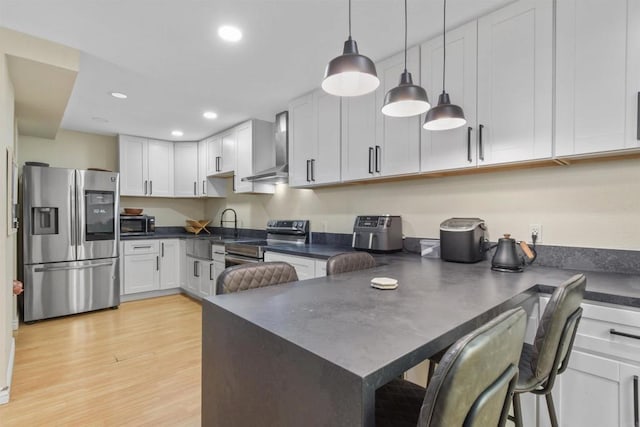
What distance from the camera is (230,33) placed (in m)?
2.11

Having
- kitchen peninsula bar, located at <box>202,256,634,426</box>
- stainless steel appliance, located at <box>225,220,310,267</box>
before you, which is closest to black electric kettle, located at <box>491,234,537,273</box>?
kitchen peninsula bar, located at <box>202,256,634,426</box>

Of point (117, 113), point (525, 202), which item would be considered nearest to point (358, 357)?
point (525, 202)

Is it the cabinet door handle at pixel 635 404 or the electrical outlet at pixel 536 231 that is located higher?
the electrical outlet at pixel 536 231

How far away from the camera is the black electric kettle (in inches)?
69.0

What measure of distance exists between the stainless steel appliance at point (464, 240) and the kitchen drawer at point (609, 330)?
2.31ft

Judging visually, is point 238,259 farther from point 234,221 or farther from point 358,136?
point 358,136

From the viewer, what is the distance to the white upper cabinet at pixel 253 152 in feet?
12.9

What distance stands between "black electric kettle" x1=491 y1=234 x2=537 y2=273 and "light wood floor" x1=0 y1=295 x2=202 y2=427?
6.52 ft

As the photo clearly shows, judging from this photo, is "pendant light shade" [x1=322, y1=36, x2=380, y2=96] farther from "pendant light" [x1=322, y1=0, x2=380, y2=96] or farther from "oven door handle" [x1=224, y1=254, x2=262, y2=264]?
"oven door handle" [x1=224, y1=254, x2=262, y2=264]

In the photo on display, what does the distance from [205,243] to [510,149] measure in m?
3.63

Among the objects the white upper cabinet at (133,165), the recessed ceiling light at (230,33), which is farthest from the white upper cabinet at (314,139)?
the white upper cabinet at (133,165)

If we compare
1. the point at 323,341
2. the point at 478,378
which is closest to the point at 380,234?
the point at 323,341

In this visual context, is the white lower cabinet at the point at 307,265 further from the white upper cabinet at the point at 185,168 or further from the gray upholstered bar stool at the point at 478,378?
the white upper cabinet at the point at 185,168

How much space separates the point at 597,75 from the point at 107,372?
3682 millimetres
